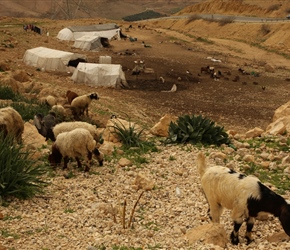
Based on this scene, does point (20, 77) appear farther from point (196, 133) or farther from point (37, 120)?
point (196, 133)

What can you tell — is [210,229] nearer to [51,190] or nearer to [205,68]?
[51,190]

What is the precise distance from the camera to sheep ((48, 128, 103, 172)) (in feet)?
28.5

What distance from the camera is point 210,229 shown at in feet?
19.8

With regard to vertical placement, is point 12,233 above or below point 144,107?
above

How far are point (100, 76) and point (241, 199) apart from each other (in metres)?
18.7

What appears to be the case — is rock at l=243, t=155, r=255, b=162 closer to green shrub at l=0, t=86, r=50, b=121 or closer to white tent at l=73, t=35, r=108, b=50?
green shrub at l=0, t=86, r=50, b=121

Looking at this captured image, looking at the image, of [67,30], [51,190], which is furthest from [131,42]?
[51,190]

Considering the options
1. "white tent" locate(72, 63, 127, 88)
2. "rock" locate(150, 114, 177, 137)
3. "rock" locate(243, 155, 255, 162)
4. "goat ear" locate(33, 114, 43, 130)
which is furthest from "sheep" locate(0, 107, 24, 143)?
"white tent" locate(72, 63, 127, 88)

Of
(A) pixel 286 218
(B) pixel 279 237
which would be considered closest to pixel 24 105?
(B) pixel 279 237

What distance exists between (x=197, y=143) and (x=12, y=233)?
18.6 ft

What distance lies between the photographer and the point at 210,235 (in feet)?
19.4

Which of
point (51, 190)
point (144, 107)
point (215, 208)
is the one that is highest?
point (215, 208)

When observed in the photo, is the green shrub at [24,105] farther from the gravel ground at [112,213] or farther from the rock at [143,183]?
the rock at [143,183]

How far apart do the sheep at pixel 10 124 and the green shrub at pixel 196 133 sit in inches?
143
